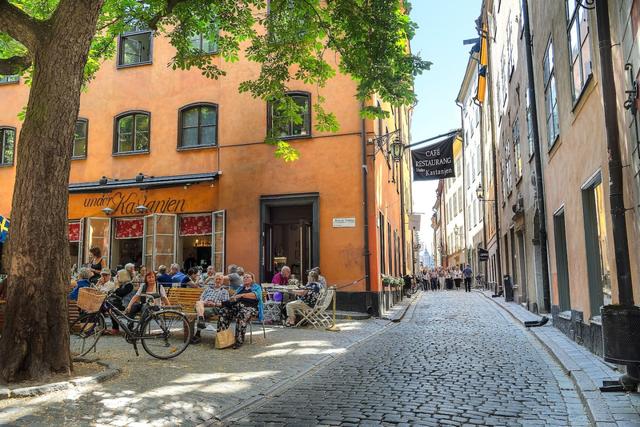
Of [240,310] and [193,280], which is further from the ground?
[193,280]

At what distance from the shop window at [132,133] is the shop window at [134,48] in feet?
6.15

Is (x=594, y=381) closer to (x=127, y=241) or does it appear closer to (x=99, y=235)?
(x=127, y=241)

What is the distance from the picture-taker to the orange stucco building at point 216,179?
52.7ft

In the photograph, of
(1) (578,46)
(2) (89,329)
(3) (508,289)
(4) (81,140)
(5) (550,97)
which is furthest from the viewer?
(3) (508,289)

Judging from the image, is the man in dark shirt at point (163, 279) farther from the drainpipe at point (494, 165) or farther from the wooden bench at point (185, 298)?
the drainpipe at point (494, 165)

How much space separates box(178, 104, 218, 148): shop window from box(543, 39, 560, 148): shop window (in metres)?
9.82

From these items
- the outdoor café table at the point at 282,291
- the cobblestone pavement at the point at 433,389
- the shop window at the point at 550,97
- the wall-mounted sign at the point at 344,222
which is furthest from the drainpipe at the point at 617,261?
the wall-mounted sign at the point at 344,222

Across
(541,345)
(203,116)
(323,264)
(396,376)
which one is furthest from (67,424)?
(203,116)

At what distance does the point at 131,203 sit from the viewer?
18203 mm

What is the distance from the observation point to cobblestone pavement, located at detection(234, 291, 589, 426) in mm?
5172

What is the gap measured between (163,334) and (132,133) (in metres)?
12.0

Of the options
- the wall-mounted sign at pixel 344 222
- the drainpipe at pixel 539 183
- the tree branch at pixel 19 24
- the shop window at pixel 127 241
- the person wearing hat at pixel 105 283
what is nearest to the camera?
the tree branch at pixel 19 24

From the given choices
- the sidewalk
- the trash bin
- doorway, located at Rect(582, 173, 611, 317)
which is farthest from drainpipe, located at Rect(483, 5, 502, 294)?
doorway, located at Rect(582, 173, 611, 317)

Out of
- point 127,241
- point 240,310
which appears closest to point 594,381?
point 240,310
